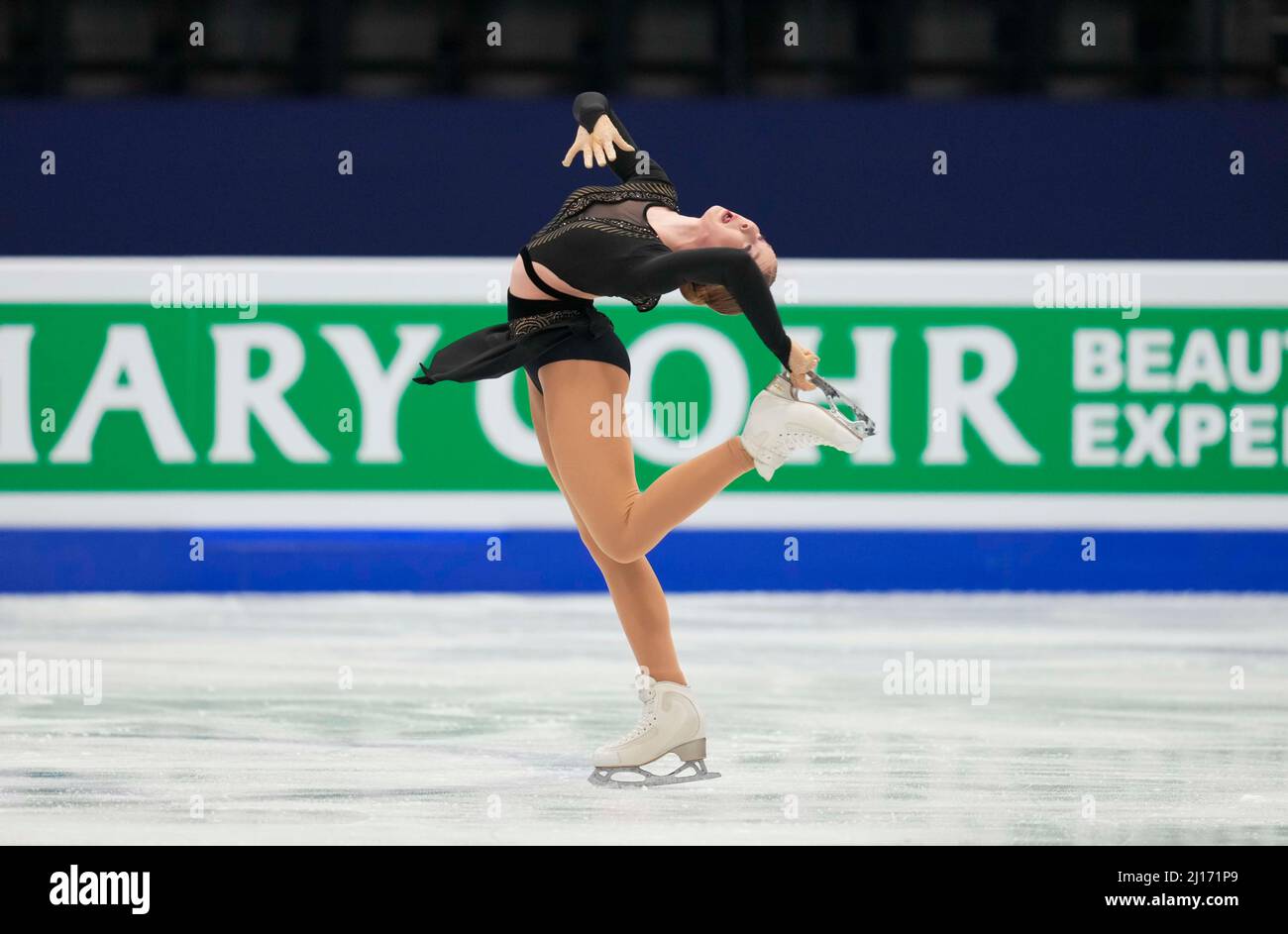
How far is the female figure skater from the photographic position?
300 cm

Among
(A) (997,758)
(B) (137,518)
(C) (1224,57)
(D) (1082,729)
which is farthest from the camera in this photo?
(C) (1224,57)

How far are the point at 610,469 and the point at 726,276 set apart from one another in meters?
0.47

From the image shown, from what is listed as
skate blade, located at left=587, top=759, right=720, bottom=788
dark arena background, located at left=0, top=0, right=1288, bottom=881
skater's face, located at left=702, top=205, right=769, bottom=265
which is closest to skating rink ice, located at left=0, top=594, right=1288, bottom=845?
skate blade, located at left=587, top=759, right=720, bottom=788

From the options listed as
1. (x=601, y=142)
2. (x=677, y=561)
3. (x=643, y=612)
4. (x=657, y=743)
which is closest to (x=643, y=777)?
(x=657, y=743)

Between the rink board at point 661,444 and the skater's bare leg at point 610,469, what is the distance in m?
2.90

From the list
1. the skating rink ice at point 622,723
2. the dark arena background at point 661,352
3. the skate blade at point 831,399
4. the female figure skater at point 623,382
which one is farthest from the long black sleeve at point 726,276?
the dark arena background at point 661,352

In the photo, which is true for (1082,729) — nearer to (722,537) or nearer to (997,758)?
(997,758)

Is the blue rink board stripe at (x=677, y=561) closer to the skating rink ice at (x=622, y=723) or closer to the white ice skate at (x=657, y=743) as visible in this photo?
the skating rink ice at (x=622, y=723)

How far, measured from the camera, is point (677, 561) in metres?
6.06

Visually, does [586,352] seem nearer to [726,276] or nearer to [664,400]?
[726,276]

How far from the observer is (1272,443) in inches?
237

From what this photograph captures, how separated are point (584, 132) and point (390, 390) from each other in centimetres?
289

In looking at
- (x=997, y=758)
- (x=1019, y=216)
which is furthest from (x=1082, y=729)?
(x=1019, y=216)

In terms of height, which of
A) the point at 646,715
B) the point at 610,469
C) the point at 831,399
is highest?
the point at 831,399
